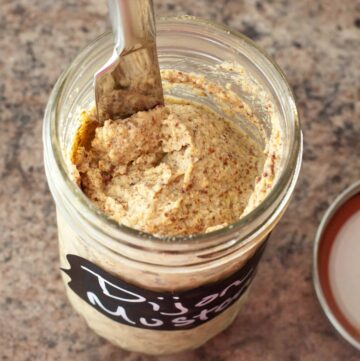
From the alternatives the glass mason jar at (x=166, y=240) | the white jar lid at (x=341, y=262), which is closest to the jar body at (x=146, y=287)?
the glass mason jar at (x=166, y=240)

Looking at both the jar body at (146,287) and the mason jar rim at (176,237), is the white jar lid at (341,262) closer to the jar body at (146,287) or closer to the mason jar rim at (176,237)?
the jar body at (146,287)

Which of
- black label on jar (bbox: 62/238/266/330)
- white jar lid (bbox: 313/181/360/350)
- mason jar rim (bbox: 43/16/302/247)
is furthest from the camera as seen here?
white jar lid (bbox: 313/181/360/350)

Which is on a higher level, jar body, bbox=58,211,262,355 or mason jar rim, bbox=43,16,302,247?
mason jar rim, bbox=43,16,302,247

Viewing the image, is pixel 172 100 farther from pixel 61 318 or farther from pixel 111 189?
pixel 61 318

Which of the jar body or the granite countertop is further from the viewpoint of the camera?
the granite countertop

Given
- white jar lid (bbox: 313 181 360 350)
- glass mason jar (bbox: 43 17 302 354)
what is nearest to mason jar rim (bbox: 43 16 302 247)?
glass mason jar (bbox: 43 17 302 354)

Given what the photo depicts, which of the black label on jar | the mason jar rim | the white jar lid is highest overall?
the mason jar rim

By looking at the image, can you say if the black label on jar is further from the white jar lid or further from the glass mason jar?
the white jar lid

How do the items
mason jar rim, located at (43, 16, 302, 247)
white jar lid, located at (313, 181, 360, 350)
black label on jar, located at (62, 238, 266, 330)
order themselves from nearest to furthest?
1. mason jar rim, located at (43, 16, 302, 247)
2. black label on jar, located at (62, 238, 266, 330)
3. white jar lid, located at (313, 181, 360, 350)
